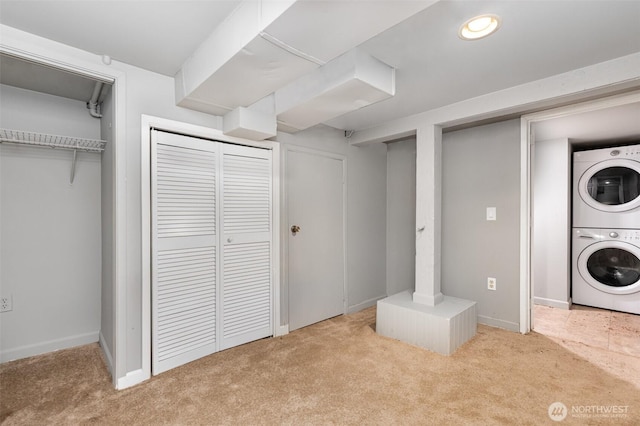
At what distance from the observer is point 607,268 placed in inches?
134

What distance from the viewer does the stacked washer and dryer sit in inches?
127

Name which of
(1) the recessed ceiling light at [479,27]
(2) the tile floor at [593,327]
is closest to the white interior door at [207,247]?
(1) the recessed ceiling light at [479,27]

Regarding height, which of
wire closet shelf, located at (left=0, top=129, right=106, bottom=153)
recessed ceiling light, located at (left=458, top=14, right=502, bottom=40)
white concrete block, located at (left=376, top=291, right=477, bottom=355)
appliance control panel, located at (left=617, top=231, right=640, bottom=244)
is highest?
recessed ceiling light, located at (left=458, top=14, right=502, bottom=40)

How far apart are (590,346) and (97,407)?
351 cm

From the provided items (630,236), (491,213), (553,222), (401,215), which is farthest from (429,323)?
(630,236)

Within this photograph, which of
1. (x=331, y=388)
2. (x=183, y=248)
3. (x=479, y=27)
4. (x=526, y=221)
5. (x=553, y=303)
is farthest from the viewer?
(x=553, y=303)

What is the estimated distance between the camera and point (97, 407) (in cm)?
175

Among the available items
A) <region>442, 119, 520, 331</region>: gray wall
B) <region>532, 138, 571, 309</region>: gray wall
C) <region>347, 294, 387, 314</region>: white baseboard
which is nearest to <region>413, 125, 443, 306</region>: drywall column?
<region>442, 119, 520, 331</region>: gray wall

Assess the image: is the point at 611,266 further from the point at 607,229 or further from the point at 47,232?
the point at 47,232

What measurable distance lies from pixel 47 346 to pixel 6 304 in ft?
1.43

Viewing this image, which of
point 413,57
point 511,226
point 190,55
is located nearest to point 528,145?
point 511,226

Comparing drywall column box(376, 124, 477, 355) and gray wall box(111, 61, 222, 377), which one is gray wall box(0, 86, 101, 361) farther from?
drywall column box(376, 124, 477, 355)

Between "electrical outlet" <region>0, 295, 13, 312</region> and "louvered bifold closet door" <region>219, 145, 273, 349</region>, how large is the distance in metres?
1.55

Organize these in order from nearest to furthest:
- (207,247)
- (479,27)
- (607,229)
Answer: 1. (479,27)
2. (207,247)
3. (607,229)
